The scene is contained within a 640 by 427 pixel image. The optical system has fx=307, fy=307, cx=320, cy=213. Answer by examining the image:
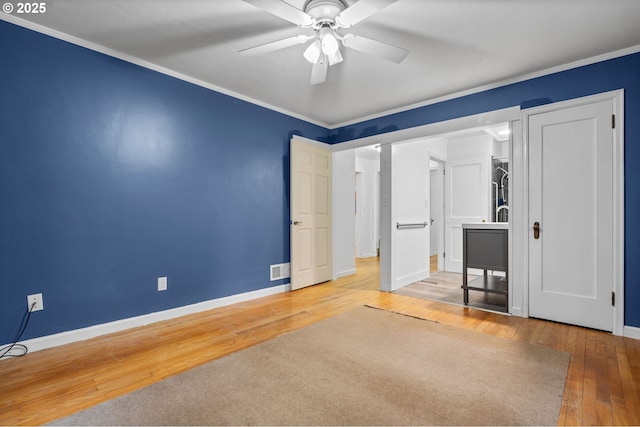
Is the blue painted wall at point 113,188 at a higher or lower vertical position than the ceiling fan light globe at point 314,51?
lower

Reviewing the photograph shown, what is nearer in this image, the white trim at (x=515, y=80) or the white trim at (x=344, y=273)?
the white trim at (x=515, y=80)

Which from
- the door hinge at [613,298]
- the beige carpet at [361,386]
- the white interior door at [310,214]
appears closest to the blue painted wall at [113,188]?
the white interior door at [310,214]

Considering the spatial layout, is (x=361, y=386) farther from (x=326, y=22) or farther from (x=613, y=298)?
(x=613, y=298)

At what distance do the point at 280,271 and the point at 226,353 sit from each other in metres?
1.94

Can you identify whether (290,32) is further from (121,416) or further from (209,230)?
(121,416)

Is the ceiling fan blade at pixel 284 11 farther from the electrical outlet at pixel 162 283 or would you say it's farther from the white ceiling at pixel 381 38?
the electrical outlet at pixel 162 283

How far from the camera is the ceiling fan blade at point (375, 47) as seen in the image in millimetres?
2154

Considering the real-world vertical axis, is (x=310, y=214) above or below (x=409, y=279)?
above

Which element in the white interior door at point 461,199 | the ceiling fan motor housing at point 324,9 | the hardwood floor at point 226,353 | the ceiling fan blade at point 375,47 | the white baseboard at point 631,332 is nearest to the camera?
the hardwood floor at point 226,353

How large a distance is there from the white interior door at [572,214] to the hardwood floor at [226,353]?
0.24m

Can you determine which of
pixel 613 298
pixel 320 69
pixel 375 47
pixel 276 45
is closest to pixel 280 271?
pixel 320 69

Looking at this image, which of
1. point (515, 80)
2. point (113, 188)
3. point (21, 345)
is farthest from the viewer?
point (515, 80)

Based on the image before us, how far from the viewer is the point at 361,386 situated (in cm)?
187

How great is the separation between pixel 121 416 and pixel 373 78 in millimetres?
3440
